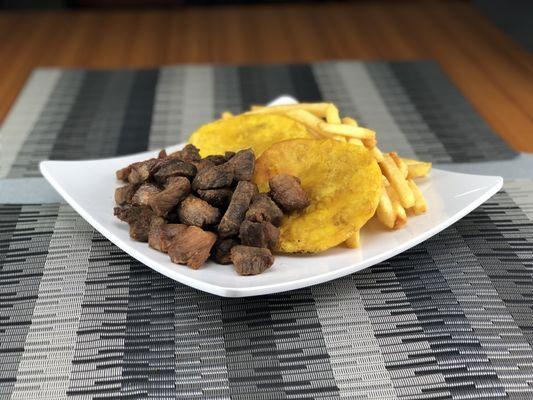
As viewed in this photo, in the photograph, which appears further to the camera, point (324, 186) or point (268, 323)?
point (324, 186)

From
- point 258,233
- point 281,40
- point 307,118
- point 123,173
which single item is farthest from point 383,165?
point 281,40

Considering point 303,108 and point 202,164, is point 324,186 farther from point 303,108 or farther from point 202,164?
point 303,108

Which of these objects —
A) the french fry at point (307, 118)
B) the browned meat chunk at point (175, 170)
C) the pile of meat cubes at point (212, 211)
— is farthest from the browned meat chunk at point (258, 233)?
the french fry at point (307, 118)

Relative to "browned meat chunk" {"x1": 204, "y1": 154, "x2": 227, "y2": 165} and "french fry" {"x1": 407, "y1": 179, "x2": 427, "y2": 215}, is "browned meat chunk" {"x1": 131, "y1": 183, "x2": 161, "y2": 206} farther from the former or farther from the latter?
"french fry" {"x1": 407, "y1": 179, "x2": 427, "y2": 215}

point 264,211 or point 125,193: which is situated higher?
point 264,211

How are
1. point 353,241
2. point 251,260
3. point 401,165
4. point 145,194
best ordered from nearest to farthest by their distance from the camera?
point 251,260 < point 353,241 < point 145,194 < point 401,165

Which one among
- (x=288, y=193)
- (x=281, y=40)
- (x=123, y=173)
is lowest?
(x=281, y=40)

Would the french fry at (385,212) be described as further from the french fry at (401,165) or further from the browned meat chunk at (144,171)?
the browned meat chunk at (144,171)
